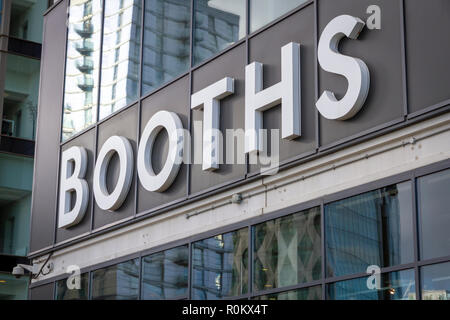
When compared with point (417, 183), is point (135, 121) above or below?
above

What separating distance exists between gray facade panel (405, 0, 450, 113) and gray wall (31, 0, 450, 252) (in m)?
0.01

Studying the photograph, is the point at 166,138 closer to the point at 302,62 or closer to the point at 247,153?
the point at 247,153

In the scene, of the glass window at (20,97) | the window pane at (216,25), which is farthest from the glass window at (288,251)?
the glass window at (20,97)

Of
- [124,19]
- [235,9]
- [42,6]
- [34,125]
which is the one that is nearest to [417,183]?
[235,9]

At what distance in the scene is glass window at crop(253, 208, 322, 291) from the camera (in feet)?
44.7

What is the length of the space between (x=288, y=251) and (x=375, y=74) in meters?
3.19

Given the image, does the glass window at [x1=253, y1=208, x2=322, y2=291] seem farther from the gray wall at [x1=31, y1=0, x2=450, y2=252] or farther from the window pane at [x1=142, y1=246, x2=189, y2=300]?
the window pane at [x1=142, y1=246, x2=189, y2=300]

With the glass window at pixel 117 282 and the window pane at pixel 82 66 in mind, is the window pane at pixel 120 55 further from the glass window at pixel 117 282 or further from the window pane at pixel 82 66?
the glass window at pixel 117 282

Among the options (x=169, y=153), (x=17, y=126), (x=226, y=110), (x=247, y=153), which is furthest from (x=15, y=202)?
(x=247, y=153)

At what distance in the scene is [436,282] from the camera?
11.5 m

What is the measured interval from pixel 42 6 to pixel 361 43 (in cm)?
1836

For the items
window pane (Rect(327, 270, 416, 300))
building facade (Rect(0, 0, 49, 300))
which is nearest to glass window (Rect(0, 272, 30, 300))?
building facade (Rect(0, 0, 49, 300))

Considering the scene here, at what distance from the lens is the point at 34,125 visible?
92.4 feet

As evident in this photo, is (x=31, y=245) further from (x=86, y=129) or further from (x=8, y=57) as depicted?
Answer: (x=8, y=57)
